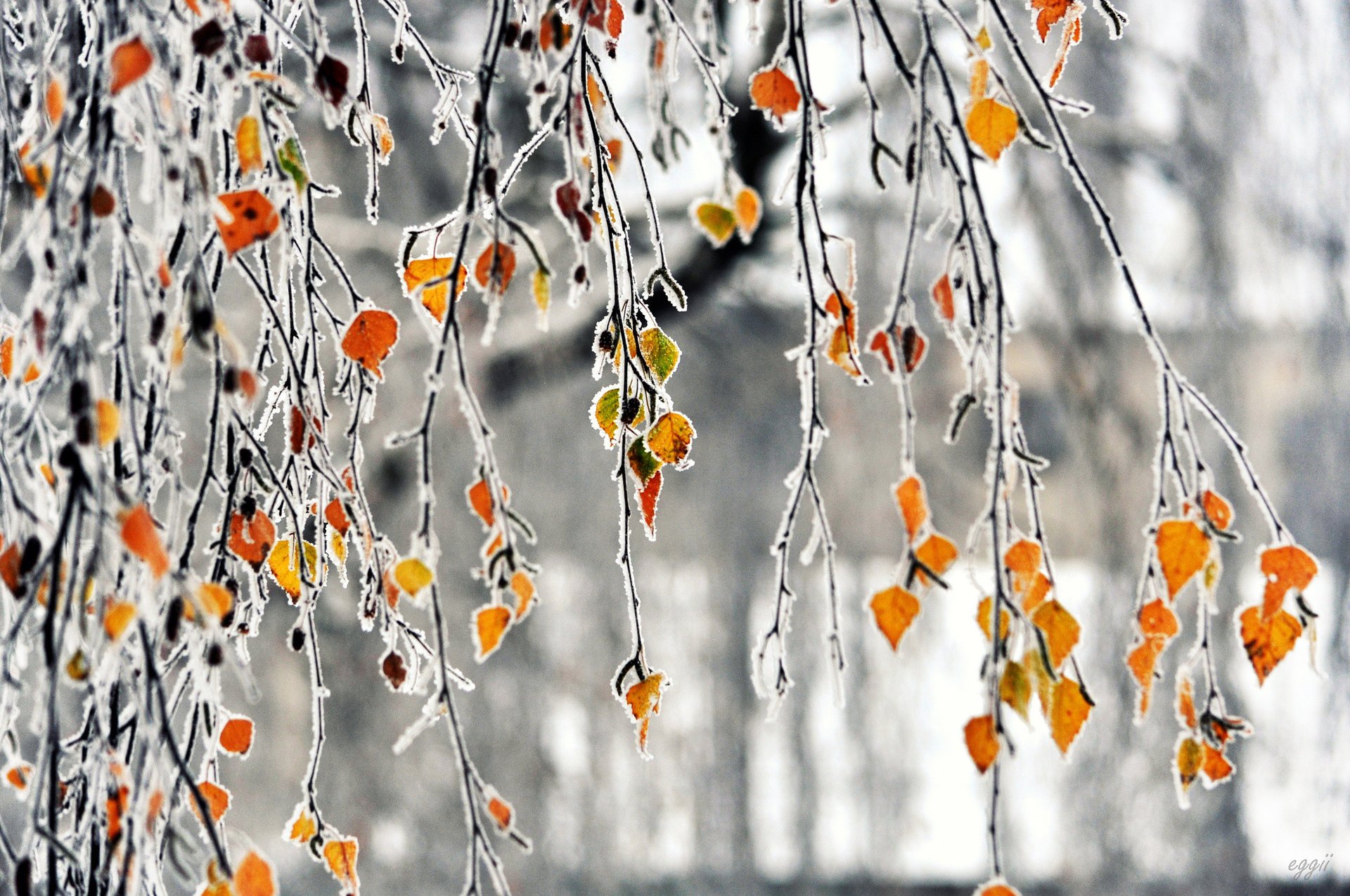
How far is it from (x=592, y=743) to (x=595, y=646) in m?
0.23

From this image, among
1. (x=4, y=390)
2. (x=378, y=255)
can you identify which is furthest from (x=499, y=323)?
(x=4, y=390)

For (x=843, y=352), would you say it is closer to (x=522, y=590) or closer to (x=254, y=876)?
(x=522, y=590)

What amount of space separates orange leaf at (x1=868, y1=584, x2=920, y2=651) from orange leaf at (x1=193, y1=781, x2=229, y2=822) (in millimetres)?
461

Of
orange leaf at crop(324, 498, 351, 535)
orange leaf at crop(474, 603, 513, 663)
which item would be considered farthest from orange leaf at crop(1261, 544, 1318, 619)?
orange leaf at crop(324, 498, 351, 535)

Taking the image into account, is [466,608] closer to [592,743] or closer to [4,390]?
[592,743]

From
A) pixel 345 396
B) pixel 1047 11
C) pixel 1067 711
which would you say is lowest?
pixel 1067 711

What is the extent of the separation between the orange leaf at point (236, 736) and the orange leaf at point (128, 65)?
1.49ft

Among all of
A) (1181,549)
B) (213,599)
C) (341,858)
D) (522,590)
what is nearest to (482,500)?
(522,590)

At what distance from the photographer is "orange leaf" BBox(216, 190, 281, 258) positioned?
674mm

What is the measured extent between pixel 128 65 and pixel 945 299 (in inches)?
19.0

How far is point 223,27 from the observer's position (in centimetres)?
73

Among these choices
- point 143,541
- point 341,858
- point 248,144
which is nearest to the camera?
point 143,541

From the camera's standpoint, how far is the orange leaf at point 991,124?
0.76 m

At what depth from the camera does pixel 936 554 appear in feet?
2.55
